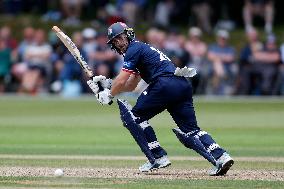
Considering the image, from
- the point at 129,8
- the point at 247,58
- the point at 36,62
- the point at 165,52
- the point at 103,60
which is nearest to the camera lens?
the point at 165,52

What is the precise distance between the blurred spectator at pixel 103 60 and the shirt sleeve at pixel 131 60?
59.8ft

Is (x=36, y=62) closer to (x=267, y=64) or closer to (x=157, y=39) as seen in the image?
(x=157, y=39)

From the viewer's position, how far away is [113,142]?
1941cm

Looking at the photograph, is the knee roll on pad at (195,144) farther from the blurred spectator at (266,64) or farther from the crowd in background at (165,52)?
the blurred spectator at (266,64)

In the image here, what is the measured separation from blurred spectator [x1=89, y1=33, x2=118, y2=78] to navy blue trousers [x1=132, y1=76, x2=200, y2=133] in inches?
712

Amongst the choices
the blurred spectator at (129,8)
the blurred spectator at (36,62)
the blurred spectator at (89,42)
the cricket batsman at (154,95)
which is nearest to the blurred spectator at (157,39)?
the blurred spectator at (89,42)

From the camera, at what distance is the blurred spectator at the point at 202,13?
34906 millimetres

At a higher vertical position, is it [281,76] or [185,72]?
[185,72]

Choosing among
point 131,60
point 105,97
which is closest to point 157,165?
point 105,97

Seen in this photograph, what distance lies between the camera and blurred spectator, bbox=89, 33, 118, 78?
104 feet

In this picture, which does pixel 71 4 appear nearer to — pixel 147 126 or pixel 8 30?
pixel 8 30

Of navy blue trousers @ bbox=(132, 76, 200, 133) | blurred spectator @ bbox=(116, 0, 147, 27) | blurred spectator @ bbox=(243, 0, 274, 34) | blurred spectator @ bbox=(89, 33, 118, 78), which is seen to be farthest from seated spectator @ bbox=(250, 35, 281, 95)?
navy blue trousers @ bbox=(132, 76, 200, 133)

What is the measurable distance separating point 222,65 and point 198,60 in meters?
0.73

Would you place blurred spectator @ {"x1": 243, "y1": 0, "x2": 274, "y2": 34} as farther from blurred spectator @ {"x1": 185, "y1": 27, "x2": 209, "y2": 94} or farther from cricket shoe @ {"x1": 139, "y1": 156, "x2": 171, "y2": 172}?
cricket shoe @ {"x1": 139, "y1": 156, "x2": 171, "y2": 172}
